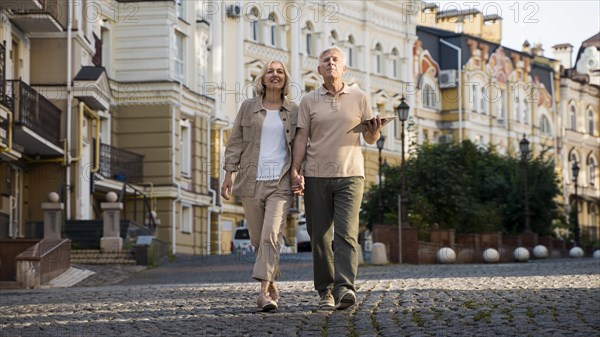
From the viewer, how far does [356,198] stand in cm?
1271

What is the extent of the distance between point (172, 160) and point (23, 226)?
11.6 meters

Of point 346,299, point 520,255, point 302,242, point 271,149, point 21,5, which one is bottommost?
point 346,299

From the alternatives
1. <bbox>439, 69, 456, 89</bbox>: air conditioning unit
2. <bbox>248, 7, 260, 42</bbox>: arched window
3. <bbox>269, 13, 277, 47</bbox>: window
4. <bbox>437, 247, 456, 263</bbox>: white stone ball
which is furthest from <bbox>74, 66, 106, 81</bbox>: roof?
<bbox>439, 69, 456, 89</bbox>: air conditioning unit

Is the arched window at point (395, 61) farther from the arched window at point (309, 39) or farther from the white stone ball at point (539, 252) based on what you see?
the white stone ball at point (539, 252)

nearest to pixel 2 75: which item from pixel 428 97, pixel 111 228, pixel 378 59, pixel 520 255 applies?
pixel 111 228

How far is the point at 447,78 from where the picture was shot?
82625mm

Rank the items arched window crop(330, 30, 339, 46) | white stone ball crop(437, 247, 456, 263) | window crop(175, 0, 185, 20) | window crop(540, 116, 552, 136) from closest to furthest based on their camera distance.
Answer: white stone ball crop(437, 247, 456, 263), window crop(175, 0, 185, 20), arched window crop(330, 30, 339, 46), window crop(540, 116, 552, 136)

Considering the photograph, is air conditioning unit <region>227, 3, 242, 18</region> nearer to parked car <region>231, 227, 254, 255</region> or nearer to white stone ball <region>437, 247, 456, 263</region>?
parked car <region>231, 227, 254, 255</region>

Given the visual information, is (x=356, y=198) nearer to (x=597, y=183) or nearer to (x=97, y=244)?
(x=97, y=244)

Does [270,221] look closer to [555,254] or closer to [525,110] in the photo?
[555,254]

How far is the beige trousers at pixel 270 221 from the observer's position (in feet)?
41.3

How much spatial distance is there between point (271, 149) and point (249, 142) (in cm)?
23

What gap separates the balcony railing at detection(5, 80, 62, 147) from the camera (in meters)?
32.9

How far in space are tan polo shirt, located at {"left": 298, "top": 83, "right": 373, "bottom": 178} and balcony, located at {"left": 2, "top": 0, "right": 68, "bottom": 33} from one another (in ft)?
72.3
